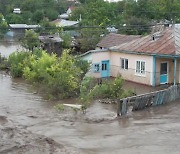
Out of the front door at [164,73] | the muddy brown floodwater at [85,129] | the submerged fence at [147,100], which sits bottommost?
the muddy brown floodwater at [85,129]

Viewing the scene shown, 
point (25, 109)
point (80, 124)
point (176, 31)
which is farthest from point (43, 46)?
point (80, 124)

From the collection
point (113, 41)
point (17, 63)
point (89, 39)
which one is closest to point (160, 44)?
point (113, 41)

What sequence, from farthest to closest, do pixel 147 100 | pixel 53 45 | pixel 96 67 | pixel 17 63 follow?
1. pixel 53 45
2. pixel 17 63
3. pixel 96 67
4. pixel 147 100

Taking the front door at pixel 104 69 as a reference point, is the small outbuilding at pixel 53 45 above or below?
above

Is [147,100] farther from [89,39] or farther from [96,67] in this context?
[89,39]

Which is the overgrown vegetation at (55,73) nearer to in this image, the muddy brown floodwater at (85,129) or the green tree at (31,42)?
the muddy brown floodwater at (85,129)

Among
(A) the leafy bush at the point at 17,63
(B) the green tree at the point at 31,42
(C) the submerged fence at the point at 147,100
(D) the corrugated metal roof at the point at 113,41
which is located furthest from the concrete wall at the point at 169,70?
(B) the green tree at the point at 31,42
